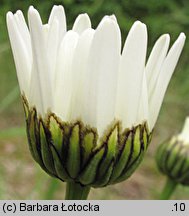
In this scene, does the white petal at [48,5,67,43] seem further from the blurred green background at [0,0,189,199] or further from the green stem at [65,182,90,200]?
the blurred green background at [0,0,189,199]

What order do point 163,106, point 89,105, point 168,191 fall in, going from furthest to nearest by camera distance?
point 163,106
point 168,191
point 89,105

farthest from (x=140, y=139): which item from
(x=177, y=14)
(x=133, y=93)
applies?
(x=177, y=14)

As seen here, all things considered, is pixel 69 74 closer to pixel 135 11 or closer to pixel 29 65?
pixel 29 65

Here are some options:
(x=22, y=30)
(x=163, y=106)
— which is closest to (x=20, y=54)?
(x=22, y=30)

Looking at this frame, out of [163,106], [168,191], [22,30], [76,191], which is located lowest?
[163,106]

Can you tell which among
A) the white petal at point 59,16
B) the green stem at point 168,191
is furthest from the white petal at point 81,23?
the green stem at point 168,191

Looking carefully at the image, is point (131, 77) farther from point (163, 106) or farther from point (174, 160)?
point (163, 106)

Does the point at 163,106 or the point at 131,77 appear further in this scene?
the point at 163,106
